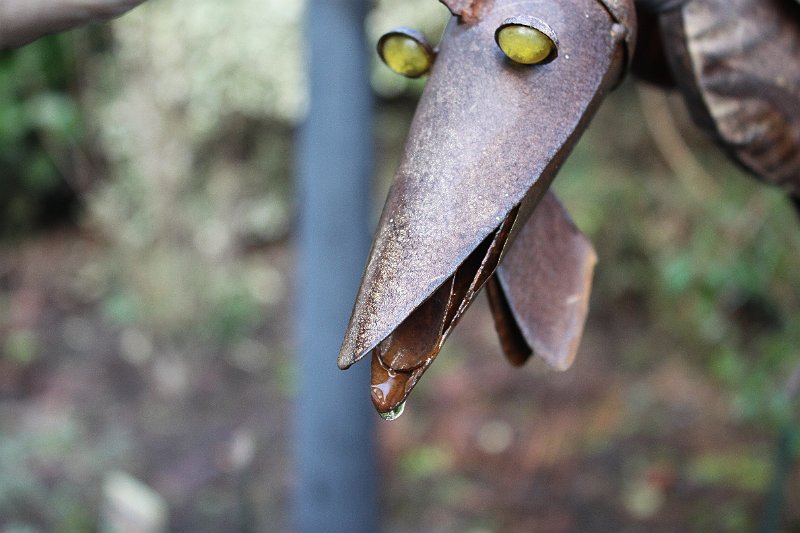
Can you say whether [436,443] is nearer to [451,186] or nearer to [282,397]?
[282,397]

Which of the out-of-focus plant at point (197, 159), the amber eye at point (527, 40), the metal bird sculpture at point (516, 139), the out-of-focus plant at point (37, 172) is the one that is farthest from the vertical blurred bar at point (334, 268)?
the out-of-focus plant at point (197, 159)

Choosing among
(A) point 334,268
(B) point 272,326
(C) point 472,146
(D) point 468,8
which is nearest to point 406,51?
(D) point 468,8

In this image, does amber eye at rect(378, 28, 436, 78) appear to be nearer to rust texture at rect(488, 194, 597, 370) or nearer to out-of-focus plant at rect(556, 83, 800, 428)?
rust texture at rect(488, 194, 597, 370)

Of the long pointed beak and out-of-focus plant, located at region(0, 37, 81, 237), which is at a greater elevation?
the long pointed beak

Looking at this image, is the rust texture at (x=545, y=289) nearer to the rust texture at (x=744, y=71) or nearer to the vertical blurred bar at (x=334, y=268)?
the rust texture at (x=744, y=71)

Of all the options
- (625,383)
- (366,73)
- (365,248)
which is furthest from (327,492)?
(625,383)

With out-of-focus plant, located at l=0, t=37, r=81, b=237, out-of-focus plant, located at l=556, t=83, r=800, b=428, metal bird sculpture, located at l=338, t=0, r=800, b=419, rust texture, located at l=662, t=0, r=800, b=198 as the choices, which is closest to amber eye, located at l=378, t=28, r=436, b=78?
metal bird sculpture, located at l=338, t=0, r=800, b=419
